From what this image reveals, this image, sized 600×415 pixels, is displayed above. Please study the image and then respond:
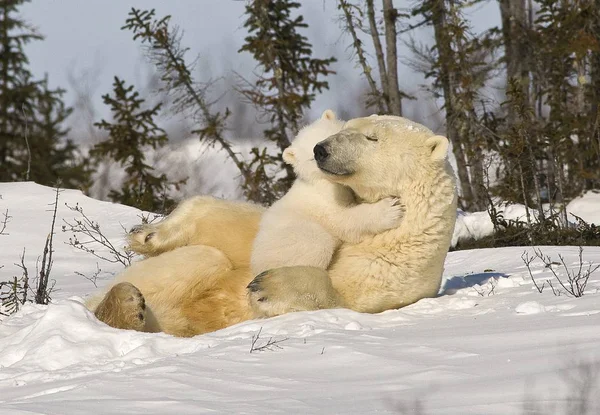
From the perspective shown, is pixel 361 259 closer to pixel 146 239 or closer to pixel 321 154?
pixel 321 154

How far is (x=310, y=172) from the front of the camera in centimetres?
479

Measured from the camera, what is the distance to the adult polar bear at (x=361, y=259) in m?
4.66

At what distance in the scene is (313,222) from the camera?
465 centimetres

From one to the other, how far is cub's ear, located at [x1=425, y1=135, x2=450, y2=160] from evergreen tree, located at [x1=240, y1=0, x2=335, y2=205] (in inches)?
463

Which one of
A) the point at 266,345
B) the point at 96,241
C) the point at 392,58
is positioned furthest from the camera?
the point at 392,58

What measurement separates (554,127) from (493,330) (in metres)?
14.9

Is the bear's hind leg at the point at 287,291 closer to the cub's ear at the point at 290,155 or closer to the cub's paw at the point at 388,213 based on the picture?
the cub's paw at the point at 388,213

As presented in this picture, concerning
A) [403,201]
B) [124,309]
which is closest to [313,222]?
[403,201]

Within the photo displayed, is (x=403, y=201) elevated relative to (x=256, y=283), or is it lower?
elevated

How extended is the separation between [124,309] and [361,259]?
1.29 m

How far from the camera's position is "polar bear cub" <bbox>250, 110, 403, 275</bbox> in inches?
181

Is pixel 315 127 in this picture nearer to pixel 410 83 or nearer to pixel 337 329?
pixel 337 329

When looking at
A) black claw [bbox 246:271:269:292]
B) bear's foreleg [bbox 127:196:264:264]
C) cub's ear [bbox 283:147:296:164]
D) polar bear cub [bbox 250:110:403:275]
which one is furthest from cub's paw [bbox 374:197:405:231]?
bear's foreleg [bbox 127:196:264:264]

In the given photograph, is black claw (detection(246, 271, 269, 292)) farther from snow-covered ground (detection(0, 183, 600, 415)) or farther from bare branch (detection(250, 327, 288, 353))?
bare branch (detection(250, 327, 288, 353))
